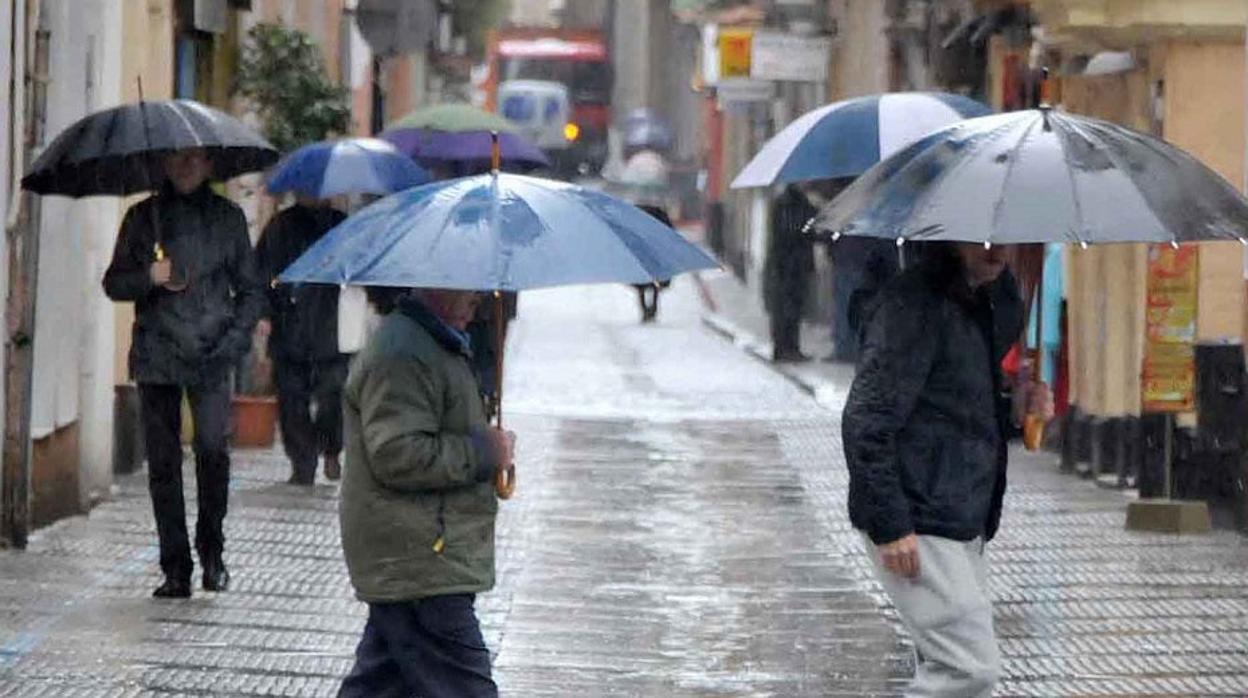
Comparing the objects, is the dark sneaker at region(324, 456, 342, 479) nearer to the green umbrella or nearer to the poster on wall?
the poster on wall

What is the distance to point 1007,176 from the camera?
784cm

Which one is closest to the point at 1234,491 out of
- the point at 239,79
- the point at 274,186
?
the point at 274,186

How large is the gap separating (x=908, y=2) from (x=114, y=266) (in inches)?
841

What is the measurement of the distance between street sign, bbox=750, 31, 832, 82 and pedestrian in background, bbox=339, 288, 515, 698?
30697mm

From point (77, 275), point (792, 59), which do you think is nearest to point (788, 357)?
point (792, 59)

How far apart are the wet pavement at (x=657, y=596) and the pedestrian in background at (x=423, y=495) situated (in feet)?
8.56

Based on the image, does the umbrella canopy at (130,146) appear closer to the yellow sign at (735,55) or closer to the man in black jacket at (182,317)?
the man in black jacket at (182,317)

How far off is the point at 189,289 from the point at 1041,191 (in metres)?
4.89

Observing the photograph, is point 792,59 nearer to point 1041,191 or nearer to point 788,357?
point 788,357

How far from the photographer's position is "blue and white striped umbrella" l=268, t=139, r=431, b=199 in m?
16.8

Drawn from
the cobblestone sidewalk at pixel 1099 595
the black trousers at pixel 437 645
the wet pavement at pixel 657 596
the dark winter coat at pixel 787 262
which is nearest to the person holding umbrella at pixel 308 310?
the wet pavement at pixel 657 596

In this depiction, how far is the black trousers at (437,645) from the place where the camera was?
24.7 feet

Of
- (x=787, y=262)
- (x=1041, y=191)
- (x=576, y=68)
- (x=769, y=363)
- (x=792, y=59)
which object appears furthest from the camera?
(x=576, y=68)

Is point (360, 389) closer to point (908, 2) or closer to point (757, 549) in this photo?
point (757, 549)
